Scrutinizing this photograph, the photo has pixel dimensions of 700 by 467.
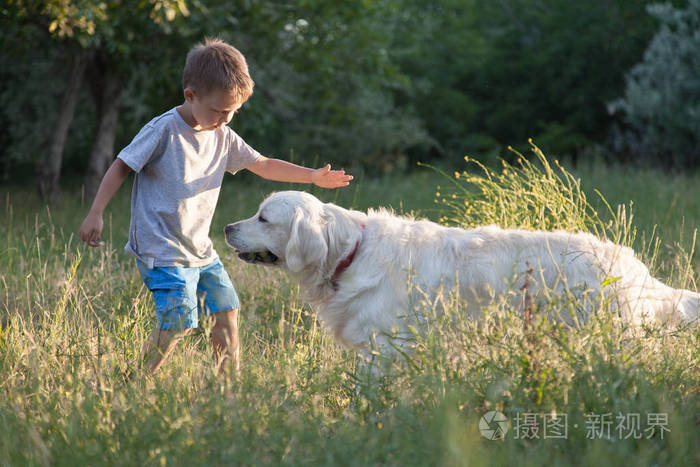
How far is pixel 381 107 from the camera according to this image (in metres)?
19.6

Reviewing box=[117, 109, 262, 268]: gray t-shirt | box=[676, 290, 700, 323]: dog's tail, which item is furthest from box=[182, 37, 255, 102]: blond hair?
box=[676, 290, 700, 323]: dog's tail

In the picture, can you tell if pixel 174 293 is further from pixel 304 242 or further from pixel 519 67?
pixel 519 67

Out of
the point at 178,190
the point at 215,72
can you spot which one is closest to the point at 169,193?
the point at 178,190

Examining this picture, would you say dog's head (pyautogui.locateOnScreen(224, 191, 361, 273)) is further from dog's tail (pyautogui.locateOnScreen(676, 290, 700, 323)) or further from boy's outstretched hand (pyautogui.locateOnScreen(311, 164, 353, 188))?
dog's tail (pyautogui.locateOnScreen(676, 290, 700, 323))

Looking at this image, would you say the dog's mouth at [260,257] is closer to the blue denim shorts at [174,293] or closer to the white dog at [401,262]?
the white dog at [401,262]

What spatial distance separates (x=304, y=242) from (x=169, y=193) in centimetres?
78

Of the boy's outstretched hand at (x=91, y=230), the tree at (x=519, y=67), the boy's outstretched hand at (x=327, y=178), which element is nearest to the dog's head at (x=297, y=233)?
the boy's outstretched hand at (x=327, y=178)

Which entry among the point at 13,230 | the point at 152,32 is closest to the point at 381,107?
the point at 152,32

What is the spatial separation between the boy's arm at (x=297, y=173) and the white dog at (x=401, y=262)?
7.7 inches

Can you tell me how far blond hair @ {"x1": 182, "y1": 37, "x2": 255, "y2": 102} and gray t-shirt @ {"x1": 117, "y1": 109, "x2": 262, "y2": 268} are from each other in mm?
249

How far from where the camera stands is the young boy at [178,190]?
11.6ft

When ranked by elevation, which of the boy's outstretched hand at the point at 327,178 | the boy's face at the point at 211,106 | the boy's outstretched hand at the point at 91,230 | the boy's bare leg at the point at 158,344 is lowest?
the boy's bare leg at the point at 158,344

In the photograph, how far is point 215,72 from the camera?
11.6 feet

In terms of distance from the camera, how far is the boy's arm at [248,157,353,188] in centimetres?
418
